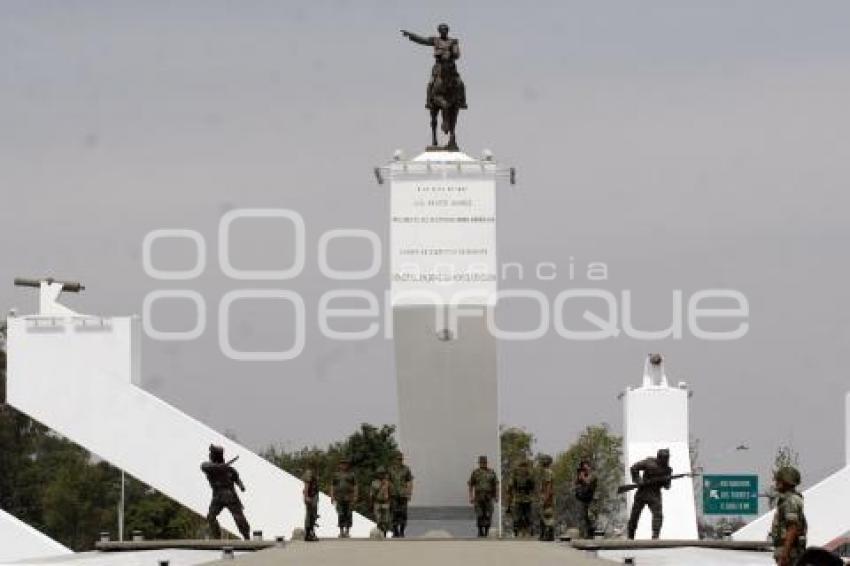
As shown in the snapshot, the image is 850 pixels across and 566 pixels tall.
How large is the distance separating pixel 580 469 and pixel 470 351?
4.69 metres

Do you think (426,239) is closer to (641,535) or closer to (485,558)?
(641,535)

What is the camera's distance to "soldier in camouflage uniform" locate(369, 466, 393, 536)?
28.2 meters

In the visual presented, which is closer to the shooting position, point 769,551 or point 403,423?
point 769,551

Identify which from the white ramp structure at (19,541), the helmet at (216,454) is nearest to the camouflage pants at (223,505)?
the helmet at (216,454)

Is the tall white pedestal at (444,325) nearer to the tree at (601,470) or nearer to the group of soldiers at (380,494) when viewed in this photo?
the group of soldiers at (380,494)

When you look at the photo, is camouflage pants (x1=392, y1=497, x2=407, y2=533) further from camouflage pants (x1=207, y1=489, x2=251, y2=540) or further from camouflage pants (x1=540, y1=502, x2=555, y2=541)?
camouflage pants (x1=207, y1=489, x2=251, y2=540)

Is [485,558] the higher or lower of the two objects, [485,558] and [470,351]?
the lower

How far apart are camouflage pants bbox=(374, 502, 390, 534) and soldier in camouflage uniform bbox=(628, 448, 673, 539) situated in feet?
12.3

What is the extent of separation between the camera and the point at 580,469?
26641mm

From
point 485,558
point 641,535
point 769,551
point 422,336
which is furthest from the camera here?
point 641,535

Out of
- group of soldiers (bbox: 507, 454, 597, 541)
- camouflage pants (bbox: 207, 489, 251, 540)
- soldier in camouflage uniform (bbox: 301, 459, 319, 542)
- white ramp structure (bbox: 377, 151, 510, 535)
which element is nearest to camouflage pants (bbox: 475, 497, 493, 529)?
group of soldiers (bbox: 507, 454, 597, 541)

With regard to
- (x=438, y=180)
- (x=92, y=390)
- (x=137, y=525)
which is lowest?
(x=137, y=525)

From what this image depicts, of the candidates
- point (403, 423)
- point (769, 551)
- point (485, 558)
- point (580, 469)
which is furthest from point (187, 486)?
point (485, 558)

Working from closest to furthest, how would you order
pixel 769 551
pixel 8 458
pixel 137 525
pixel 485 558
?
pixel 485 558 → pixel 769 551 → pixel 137 525 → pixel 8 458
